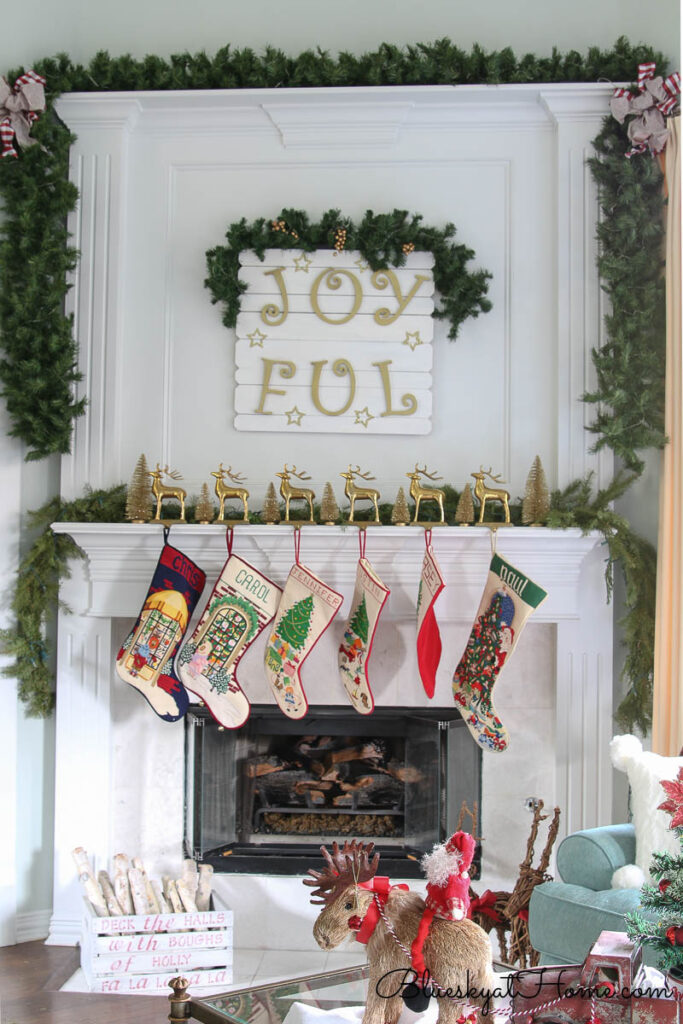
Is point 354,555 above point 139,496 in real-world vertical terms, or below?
below

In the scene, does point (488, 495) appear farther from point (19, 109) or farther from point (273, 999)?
point (19, 109)

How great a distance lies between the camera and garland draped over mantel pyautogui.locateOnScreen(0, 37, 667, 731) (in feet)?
10.7

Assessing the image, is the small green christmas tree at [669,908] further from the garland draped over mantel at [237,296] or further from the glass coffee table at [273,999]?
the garland draped over mantel at [237,296]

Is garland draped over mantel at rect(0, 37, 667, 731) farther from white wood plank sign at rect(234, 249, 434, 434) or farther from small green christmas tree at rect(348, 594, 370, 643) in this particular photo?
small green christmas tree at rect(348, 594, 370, 643)

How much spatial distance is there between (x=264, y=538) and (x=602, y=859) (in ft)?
4.65

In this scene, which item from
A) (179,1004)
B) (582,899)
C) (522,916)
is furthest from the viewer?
(522,916)

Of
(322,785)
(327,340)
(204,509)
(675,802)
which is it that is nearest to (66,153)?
(327,340)

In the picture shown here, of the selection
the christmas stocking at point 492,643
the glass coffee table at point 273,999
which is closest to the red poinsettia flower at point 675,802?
the glass coffee table at point 273,999

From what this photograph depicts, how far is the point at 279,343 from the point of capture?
3459 mm

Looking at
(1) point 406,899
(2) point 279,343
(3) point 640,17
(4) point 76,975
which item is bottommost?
(4) point 76,975

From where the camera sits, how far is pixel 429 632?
10.00 ft

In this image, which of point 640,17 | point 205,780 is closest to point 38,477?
point 205,780

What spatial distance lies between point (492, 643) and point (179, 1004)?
1491mm

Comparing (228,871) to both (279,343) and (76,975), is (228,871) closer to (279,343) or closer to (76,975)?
(76,975)
